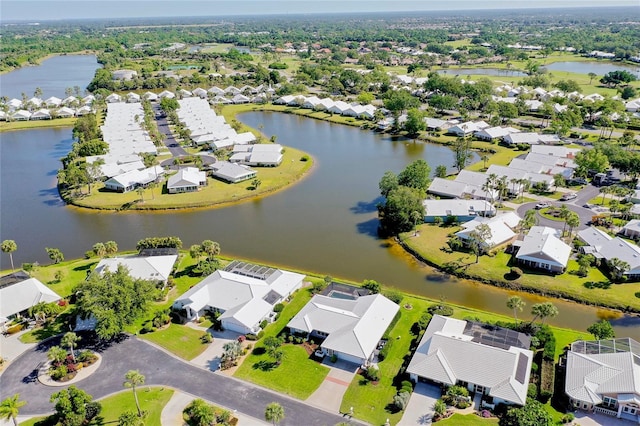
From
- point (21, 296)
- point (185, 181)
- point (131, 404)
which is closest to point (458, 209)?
point (185, 181)

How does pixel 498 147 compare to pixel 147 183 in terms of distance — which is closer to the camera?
pixel 147 183

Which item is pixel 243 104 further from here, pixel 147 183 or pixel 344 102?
pixel 147 183

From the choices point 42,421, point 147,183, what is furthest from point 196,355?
point 147,183

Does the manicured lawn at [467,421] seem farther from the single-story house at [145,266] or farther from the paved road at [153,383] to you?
the single-story house at [145,266]

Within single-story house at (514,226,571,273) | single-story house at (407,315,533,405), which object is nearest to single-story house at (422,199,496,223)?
single-story house at (514,226,571,273)

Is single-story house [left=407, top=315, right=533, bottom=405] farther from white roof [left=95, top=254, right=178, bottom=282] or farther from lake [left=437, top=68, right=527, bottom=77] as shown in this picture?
lake [left=437, top=68, right=527, bottom=77]
